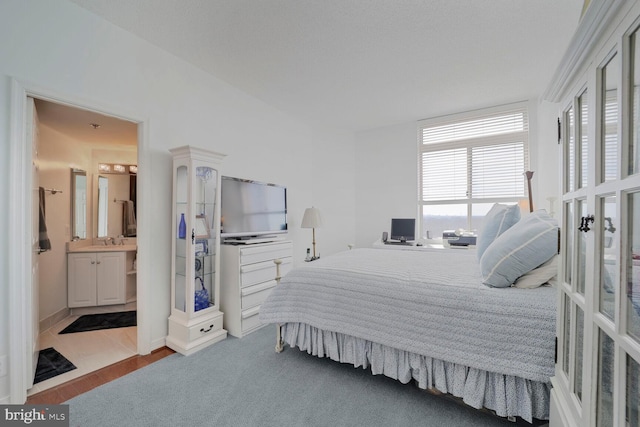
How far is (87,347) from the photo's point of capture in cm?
245

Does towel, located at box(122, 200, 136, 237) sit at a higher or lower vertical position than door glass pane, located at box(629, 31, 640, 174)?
lower

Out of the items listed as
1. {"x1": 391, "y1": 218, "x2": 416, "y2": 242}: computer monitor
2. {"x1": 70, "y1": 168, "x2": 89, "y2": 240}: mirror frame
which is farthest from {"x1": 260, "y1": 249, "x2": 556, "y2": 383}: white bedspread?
{"x1": 70, "y1": 168, "x2": 89, "y2": 240}: mirror frame

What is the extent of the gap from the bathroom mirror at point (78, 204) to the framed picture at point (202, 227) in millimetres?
2085

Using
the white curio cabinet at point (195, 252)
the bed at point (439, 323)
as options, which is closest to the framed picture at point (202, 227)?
the white curio cabinet at point (195, 252)

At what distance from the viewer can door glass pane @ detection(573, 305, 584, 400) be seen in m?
0.93

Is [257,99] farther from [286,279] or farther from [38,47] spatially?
[286,279]

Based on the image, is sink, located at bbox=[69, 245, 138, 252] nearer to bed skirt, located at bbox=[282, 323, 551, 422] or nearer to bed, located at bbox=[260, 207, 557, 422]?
bed, located at bbox=[260, 207, 557, 422]

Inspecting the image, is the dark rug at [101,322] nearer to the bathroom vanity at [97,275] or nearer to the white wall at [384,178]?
→ the bathroom vanity at [97,275]

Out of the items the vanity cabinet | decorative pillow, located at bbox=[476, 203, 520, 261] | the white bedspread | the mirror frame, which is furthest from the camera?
the mirror frame

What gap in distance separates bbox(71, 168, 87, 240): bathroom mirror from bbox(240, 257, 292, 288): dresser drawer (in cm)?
244

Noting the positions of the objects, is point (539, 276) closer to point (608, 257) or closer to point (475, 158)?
point (608, 257)

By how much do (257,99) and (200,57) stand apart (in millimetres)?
984

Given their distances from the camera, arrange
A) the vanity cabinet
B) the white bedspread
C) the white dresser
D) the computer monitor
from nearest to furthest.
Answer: the white bedspread < the white dresser < the vanity cabinet < the computer monitor

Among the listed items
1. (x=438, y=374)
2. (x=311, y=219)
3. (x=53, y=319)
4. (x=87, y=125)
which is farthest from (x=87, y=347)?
(x=438, y=374)
